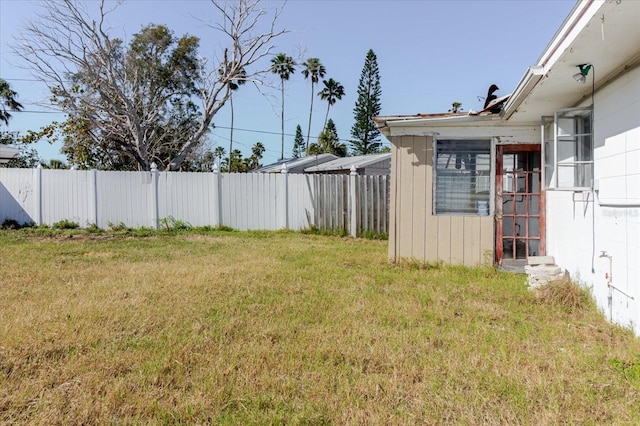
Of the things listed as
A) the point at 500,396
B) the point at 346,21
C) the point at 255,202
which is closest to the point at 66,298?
the point at 500,396

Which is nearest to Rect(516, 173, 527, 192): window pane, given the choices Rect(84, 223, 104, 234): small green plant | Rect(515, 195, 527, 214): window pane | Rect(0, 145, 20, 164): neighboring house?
Rect(515, 195, 527, 214): window pane

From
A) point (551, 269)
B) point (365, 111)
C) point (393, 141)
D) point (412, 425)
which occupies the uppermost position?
point (365, 111)

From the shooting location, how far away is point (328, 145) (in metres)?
33.8

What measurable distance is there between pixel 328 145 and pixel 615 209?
30672 mm

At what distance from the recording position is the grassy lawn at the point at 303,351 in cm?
235

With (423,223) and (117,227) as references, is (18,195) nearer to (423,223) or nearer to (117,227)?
(117,227)

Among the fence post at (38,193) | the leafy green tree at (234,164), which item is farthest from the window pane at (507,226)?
the leafy green tree at (234,164)

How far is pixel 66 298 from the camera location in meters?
4.46

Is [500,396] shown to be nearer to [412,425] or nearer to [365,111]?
[412,425]

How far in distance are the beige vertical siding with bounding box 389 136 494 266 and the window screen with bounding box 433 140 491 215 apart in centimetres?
12

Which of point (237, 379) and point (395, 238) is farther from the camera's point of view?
point (395, 238)

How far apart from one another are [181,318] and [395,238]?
385cm

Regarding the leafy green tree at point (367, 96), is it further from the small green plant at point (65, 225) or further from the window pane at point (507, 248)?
the window pane at point (507, 248)

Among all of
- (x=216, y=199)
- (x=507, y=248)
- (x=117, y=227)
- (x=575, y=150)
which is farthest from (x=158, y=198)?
(x=575, y=150)
